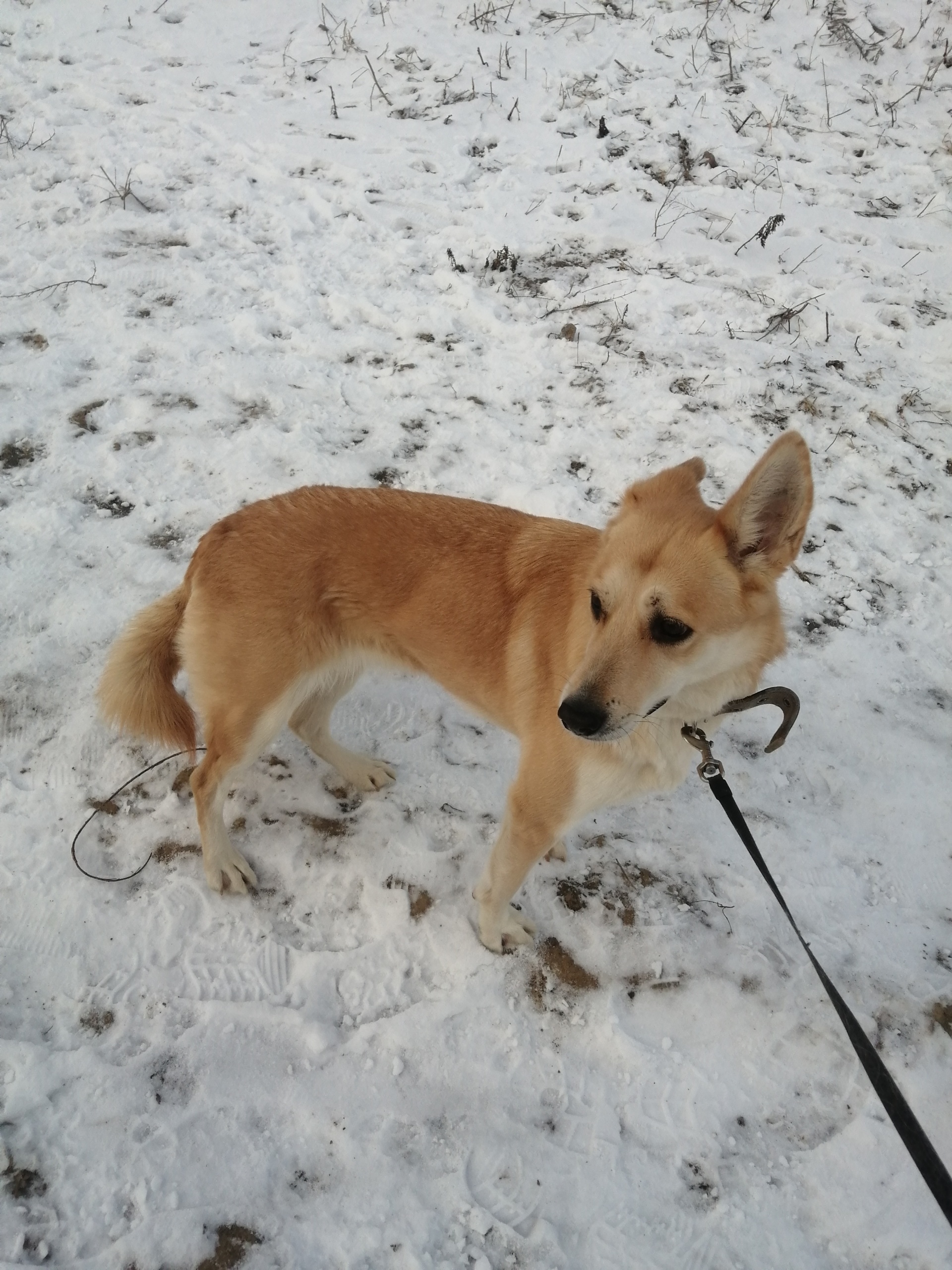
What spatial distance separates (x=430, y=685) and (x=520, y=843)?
49.7 inches

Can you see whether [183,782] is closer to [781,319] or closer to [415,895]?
[415,895]

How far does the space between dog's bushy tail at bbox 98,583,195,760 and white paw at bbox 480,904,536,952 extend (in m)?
1.37

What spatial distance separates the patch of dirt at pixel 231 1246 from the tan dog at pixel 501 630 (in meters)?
1.03

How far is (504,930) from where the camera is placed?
2660 mm

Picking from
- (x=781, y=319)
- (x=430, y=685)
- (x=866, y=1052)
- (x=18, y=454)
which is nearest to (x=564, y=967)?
(x=866, y=1052)

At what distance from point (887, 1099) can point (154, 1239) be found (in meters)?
1.96

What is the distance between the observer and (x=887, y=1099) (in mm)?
1511

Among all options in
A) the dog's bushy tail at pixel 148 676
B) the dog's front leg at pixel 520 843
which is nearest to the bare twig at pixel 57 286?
the dog's bushy tail at pixel 148 676

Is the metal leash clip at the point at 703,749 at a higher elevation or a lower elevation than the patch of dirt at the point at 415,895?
higher

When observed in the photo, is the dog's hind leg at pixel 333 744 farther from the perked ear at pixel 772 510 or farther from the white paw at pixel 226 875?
the perked ear at pixel 772 510

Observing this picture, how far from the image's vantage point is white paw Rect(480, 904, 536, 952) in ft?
8.63

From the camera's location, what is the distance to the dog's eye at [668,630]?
6.41 ft

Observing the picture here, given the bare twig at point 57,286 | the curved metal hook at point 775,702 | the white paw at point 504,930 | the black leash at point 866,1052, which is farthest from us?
the bare twig at point 57,286

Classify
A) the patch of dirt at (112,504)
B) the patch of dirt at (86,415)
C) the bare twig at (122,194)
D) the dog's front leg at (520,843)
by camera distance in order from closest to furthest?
the dog's front leg at (520,843) < the patch of dirt at (112,504) < the patch of dirt at (86,415) < the bare twig at (122,194)
